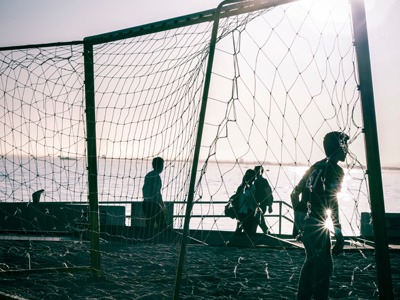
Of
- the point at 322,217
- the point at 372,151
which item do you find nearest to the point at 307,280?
the point at 322,217

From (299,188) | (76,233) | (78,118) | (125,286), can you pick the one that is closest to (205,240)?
(76,233)

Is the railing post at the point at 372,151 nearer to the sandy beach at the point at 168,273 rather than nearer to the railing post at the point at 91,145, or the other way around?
the sandy beach at the point at 168,273

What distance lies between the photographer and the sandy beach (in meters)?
4.94

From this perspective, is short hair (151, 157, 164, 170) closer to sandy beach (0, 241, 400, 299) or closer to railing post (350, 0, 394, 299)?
sandy beach (0, 241, 400, 299)

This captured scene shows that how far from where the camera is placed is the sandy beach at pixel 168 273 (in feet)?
16.2

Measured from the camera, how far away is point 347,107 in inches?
140

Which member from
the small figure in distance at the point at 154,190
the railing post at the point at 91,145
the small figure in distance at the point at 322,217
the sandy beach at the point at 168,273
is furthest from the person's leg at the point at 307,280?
the small figure in distance at the point at 154,190

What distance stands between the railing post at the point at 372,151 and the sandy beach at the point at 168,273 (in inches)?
94.1

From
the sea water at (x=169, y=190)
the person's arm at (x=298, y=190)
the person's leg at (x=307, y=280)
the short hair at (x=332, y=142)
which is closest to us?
the short hair at (x=332, y=142)

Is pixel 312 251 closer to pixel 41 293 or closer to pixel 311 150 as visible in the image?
pixel 311 150

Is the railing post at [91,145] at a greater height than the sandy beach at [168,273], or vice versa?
the railing post at [91,145]

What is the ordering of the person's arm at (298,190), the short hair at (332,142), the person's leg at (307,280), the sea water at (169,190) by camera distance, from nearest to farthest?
1. the short hair at (332,142)
2. the person's leg at (307,280)
3. the person's arm at (298,190)
4. the sea water at (169,190)

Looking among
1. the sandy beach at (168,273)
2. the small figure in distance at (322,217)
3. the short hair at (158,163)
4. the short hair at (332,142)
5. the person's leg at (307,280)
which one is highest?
A: the short hair at (158,163)

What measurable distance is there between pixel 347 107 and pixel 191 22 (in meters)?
1.93
